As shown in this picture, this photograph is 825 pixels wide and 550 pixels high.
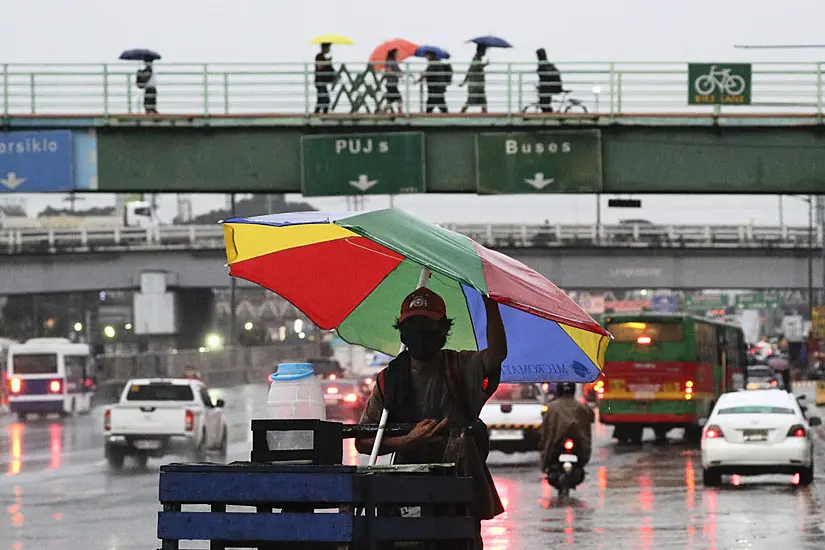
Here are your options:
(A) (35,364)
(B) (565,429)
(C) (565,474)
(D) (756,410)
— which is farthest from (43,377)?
(C) (565,474)

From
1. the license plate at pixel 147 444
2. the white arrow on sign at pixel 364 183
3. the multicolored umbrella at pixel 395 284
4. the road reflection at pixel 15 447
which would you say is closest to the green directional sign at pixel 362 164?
the white arrow on sign at pixel 364 183

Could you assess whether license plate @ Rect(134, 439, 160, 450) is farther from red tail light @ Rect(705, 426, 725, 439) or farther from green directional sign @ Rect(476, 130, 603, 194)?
red tail light @ Rect(705, 426, 725, 439)

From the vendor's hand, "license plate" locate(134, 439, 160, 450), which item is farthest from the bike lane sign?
the vendor's hand

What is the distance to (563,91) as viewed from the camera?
31109 millimetres

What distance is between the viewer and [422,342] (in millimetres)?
8242

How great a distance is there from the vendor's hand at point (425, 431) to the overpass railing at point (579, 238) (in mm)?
63354

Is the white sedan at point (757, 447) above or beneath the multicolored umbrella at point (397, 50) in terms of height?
beneath

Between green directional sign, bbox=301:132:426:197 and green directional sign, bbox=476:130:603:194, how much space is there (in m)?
1.15

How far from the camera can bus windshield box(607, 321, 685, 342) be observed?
136 ft

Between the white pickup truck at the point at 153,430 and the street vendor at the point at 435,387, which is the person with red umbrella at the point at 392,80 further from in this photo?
the street vendor at the point at 435,387

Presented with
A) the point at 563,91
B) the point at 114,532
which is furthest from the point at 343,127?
the point at 114,532

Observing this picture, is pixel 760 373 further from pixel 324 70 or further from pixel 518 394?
pixel 324 70

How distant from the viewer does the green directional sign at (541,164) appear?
3053 centimetres

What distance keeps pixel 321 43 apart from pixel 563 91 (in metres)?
4.60
